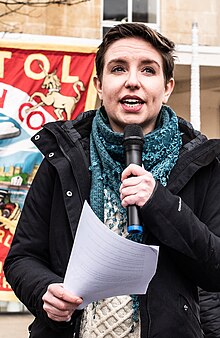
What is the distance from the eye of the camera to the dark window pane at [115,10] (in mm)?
11406

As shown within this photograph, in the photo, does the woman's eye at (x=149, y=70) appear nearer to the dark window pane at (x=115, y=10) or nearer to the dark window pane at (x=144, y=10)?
the dark window pane at (x=115, y=10)

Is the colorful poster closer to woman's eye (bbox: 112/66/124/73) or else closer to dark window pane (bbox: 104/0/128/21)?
dark window pane (bbox: 104/0/128/21)

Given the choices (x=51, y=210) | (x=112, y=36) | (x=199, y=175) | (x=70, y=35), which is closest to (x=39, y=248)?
(x=51, y=210)

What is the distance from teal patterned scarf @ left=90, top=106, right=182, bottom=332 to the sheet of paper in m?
0.31

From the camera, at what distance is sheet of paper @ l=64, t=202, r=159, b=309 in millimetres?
1863

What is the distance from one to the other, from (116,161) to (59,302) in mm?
563

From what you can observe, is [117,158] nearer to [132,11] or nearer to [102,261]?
[102,261]

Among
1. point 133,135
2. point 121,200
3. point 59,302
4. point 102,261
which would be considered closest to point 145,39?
point 133,135

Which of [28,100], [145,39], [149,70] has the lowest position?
[149,70]

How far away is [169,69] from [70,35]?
8.58 meters

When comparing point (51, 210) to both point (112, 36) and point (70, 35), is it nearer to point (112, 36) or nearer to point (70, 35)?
point (112, 36)

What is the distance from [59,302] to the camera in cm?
193

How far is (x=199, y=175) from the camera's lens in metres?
2.24

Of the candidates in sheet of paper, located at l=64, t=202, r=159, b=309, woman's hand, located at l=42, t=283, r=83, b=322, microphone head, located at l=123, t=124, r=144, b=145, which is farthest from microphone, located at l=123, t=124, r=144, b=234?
woman's hand, located at l=42, t=283, r=83, b=322
